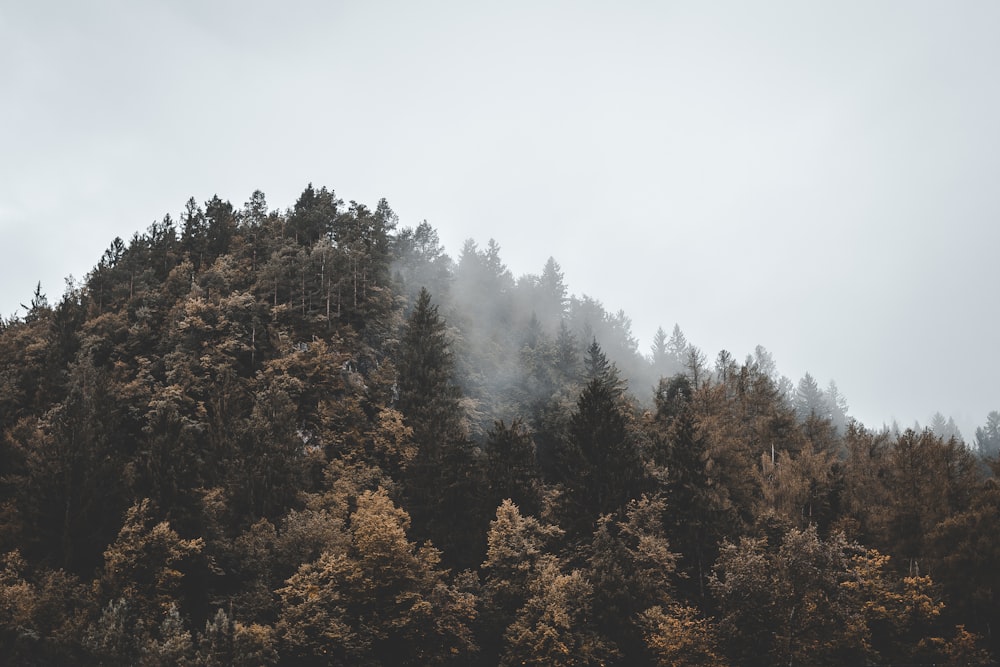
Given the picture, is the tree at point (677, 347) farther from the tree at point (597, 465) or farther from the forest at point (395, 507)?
the tree at point (597, 465)

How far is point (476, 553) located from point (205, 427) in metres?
27.4

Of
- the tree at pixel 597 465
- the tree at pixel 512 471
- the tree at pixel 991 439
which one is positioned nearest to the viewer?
the tree at pixel 597 465

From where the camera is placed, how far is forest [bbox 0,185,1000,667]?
33.2 meters

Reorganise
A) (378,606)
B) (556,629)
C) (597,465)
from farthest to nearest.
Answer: (597,465) → (378,606) → (556,629)

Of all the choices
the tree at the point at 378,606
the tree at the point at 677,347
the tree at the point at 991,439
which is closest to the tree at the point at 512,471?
the tree at the point at 378,606

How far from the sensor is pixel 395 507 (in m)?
47.7

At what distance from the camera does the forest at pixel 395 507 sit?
33.2m

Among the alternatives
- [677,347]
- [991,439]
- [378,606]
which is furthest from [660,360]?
[378,606]

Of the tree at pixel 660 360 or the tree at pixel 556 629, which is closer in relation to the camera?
the tree at pixel 556 629

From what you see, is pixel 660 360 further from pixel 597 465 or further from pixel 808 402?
pixel 597 465

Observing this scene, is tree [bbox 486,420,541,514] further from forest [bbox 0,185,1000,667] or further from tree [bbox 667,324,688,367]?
tree [bbox 667,324,688,367]

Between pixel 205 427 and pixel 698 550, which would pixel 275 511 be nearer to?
pixel 205 427

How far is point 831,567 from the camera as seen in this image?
28344 mm

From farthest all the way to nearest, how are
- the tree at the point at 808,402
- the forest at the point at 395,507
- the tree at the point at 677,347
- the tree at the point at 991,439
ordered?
the tree at the point at 677,347, the tree at the point at 991,439, the tree at the point at 808,402, the forest at the point at 395,507
